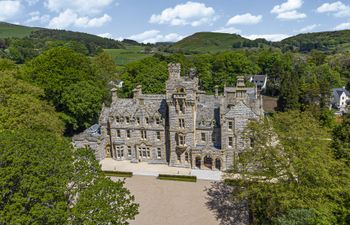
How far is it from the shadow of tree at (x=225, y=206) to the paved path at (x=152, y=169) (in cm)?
324

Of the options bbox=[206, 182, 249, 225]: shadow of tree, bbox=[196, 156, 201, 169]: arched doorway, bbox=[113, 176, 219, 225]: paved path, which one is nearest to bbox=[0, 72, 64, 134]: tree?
bbox=[113, 176, 219, 225]: paved path

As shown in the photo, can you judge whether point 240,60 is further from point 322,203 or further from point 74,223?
point 74,223

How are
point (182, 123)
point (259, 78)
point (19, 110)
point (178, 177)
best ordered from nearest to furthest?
1. point (19, 110)
2. point (178, 177)
3. point (182, 123)
4. point (259, 78)

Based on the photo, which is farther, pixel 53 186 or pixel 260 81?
pixel 260 81

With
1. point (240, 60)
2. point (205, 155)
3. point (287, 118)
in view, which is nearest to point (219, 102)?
point (205, 155)

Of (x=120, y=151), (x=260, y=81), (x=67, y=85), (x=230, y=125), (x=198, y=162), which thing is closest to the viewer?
(x=230, y=125)

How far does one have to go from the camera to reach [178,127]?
43.4 m

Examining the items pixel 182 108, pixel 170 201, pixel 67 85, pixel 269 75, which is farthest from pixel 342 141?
pixel 269 75

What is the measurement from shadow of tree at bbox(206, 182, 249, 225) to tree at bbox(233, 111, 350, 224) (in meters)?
1.55

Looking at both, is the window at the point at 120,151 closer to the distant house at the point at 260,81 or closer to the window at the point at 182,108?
the window at the point at 182,108

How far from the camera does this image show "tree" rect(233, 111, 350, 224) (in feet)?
78.7

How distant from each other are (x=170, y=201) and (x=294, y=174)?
15.0 m

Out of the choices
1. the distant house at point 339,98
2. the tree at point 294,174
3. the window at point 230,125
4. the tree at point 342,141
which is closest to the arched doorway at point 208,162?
the window at point 230,125

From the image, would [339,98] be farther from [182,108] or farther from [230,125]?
[182,108]
